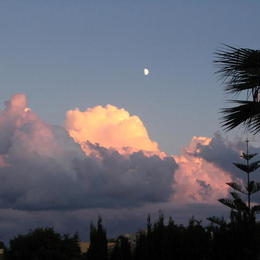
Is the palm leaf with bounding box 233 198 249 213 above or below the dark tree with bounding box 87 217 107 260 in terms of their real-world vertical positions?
above

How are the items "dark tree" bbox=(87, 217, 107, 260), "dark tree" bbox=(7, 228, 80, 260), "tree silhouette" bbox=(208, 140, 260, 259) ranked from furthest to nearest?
"dark tree" bbox=(7, 228, 80, 260) < "dark tree" bbox=(87, 217, 107, 260) < "tree silhouette" bbox=(208, 140, 260, 259)

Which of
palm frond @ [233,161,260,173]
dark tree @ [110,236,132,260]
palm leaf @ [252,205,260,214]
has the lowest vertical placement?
dark tree @ [110,236,132,260]

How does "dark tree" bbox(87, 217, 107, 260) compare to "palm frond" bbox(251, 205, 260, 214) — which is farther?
"dark tree" bbox(87, 217, 107, 260)

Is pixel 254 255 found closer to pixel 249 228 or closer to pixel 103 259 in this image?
pixel 249 228

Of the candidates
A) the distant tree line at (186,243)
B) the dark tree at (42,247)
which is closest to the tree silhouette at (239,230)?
the distant tree line at (186,243)

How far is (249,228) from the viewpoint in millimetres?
32344

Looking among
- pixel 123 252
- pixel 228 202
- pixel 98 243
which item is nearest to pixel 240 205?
pixel 228 202

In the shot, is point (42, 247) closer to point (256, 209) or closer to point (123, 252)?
point (123, 252)

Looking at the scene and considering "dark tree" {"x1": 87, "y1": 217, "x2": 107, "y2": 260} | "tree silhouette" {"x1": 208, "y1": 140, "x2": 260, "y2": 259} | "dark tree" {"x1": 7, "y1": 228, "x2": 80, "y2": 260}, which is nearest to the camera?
"tree silhouette" {"x1": 208, "y1": 140, "x2": 260, "y2": 259}

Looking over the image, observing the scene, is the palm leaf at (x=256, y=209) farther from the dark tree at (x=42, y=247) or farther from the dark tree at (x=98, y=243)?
the dark tree at (x=42, y=247)

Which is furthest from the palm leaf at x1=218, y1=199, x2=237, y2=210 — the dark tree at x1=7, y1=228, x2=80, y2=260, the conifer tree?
the dark tree at x1=7, y1=228, x2=80, y2=260

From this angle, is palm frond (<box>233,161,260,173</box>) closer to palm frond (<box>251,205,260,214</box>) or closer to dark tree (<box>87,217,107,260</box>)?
palm frond (<box>251,205,260,214</box>)

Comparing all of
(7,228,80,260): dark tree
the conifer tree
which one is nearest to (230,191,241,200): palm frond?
the conifer tree

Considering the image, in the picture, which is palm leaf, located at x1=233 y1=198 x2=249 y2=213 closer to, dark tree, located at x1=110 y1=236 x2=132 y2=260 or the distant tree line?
the distant tree line
